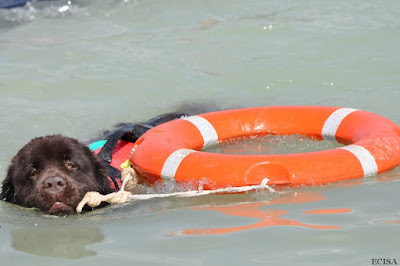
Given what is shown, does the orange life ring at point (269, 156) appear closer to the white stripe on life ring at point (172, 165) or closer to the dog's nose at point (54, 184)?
the white stripe on life ring at point (172, 165)

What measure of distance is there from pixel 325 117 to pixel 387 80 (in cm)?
219

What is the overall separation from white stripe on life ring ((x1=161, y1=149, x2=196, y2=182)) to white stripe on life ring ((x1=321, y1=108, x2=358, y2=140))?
128 cm

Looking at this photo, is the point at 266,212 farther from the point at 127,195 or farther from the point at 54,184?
the point at 54,184

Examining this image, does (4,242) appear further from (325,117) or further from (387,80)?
(387,80)

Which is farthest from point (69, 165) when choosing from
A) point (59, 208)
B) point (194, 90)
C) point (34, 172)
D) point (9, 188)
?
point (194, 90)

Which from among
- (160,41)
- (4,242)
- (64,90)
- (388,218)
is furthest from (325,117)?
(160,41)

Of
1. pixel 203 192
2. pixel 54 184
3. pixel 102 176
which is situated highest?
pixel 54 184

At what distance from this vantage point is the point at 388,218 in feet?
11.4

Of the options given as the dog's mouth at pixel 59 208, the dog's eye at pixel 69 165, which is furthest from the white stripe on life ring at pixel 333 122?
the dog's mouth at pixel 59 208

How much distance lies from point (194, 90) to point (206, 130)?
6.55 feet

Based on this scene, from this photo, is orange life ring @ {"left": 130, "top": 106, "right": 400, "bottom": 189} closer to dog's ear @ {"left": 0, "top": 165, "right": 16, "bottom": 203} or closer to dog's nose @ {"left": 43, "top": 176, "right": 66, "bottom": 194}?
dog's nose @ {"left": 43, "top": 176, "right": 66, "bottom": 194}

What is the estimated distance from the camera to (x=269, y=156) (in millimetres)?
4285

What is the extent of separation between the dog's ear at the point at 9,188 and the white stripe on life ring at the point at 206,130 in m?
1.53

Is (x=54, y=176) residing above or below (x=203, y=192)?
above
